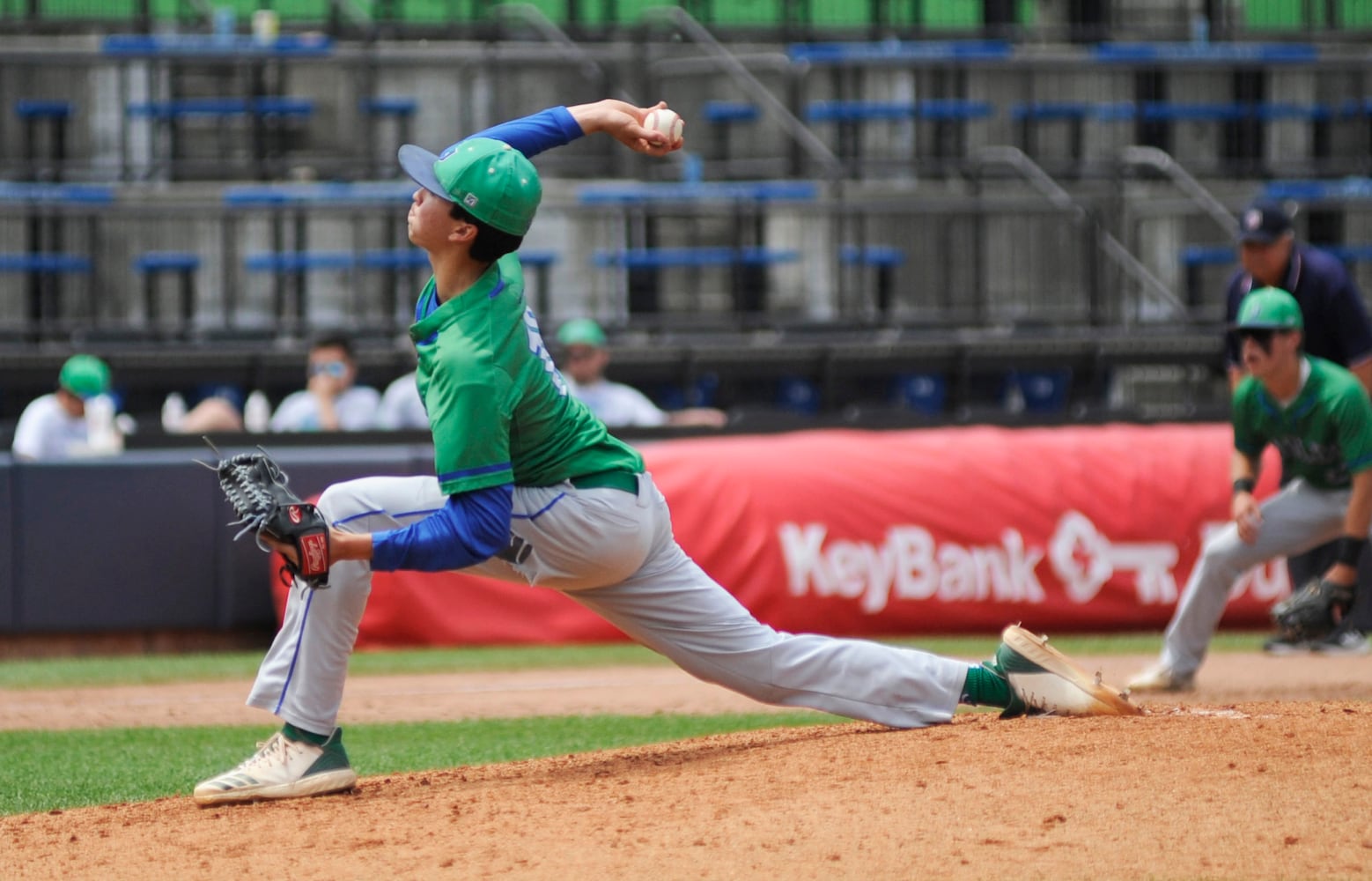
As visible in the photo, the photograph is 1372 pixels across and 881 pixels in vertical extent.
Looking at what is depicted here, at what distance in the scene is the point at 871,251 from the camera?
1583cm

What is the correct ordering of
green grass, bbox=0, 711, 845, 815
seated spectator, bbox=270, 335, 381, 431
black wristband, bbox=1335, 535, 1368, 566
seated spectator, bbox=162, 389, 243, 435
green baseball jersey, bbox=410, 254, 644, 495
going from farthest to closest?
1. seated spectator, bbox=270, 335, 381, 431
2. seated spectator, bbox=162, 389, 243, 435
3. black wristband, bbox=1335, 535, 1368, 566
4. green grass, bbox=0, 711, 845, 815
5. green baseball jersey, bbox=410, 254, 644, 495

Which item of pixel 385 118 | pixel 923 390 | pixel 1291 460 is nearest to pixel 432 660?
pixel 1291 460

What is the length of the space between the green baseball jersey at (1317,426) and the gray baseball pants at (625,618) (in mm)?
2990

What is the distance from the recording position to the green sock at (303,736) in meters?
5.06

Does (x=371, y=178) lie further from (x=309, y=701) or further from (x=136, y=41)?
(x=309, y=701)

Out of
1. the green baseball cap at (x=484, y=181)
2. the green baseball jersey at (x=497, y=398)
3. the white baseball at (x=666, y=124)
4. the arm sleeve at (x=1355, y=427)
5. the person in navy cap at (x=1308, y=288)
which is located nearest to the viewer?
the green baseball jersey at (x=497, y=398)

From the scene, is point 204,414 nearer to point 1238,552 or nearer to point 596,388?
point 596,388

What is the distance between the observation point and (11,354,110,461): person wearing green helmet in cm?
1226

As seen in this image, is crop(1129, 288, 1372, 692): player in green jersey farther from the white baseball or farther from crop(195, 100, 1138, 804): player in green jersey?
the white baseball

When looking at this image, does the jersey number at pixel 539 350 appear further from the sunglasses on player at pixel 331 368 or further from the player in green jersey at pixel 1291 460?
the sunglasses on player at pixel 331 368

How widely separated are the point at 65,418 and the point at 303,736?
8307mm

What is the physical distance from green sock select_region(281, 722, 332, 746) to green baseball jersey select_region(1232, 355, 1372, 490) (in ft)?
15.8

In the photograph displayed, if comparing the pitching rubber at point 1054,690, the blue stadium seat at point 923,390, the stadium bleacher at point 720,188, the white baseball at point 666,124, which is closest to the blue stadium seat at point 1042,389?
the stadium bleacher at point 720,188

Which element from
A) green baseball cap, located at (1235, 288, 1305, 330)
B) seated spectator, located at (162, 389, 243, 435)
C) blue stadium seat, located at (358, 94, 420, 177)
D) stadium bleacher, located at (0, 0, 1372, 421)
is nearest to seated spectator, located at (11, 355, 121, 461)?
seated spectator, located at (162, 389, 243, 435)
